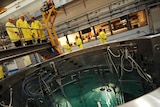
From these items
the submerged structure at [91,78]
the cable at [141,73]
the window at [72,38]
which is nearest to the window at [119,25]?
the window at [72,38]

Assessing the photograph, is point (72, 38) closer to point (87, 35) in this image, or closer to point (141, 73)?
point (87, 35)

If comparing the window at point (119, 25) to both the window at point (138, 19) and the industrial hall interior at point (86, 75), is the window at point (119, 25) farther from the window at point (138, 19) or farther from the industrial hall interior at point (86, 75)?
the industrial hall interior at point (86, 75)

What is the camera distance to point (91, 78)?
3.19 meters

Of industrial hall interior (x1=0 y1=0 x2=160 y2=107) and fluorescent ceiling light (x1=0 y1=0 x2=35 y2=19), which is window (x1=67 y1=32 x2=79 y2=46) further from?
industrial hall interior (x1=0 y1=0 x2=160 y2=107)

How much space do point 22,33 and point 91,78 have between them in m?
2.96

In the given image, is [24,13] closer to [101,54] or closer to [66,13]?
[66,13]

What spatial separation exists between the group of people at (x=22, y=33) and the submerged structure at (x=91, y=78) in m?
1.94

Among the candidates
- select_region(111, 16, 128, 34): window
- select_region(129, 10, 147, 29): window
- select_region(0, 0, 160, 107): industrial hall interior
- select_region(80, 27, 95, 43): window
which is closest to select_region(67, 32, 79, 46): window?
select_region(80, 27, 95, 43): window

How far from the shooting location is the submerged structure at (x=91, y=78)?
1943 mm

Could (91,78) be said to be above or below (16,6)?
below

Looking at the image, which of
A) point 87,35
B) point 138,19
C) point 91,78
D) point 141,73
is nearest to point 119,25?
point 138,19

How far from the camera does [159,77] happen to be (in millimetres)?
1795

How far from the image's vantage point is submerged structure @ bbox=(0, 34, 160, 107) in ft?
6.38

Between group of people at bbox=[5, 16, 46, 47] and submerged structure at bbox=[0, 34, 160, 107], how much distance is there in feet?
6.35
